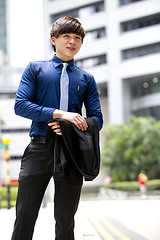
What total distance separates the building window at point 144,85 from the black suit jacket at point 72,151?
21.9 m

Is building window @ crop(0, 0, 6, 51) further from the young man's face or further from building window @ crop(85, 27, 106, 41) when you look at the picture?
the young man's face

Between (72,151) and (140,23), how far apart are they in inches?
935

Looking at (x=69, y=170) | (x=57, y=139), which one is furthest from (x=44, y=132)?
(x=69, y=170)

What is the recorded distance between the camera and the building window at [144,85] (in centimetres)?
2336

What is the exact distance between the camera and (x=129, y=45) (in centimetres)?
2445

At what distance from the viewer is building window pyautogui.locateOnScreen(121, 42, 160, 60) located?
2336 centimetres

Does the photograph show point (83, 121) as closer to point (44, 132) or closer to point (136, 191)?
point (44, 132)

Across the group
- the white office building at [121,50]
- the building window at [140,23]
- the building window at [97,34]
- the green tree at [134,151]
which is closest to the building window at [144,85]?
the white office building at [121,50]

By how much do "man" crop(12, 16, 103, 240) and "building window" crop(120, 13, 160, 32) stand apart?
2300 cm

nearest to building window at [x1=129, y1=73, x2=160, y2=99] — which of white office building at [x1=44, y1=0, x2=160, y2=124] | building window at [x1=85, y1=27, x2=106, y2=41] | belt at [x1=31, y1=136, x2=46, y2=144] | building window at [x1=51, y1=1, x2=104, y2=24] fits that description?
white office building at [x1=44, y1=0, x2=160, y2=124]

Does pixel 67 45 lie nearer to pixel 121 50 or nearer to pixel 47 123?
pixel 47 123

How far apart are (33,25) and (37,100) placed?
5.57 metres

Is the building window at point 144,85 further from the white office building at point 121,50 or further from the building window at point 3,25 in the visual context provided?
the building window at point 3,25

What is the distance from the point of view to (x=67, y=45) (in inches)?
62.3
